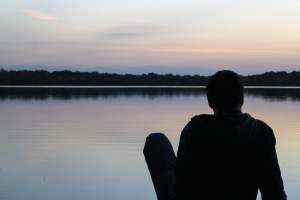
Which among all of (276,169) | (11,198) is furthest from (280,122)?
(276,169)

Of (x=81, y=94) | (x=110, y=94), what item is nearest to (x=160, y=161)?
(x=110, y=94)

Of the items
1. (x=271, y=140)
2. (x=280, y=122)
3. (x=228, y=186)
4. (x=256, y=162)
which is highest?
(x=271, y=140)

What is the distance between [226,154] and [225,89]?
330 mm

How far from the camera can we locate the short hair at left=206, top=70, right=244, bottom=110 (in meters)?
1.68

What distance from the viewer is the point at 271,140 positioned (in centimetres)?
169

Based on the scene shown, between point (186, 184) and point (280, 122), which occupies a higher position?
point (186, 184)

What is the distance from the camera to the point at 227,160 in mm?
1693

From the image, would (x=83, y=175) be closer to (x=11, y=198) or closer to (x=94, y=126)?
(x=11, y=198)

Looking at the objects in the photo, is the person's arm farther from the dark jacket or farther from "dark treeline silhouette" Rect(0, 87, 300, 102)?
"dark treeline silhouette" Rect(0, 87, 300, 102)

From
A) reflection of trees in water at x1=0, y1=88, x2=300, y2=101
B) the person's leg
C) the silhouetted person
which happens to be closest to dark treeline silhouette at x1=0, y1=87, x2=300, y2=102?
reflection of trees in water at x1=0, y1=88, x2=300, y2=101

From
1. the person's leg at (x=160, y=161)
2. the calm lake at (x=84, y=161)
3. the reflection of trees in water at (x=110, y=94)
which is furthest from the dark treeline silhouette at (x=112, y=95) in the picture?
the person's leg at (x=160, y=161)

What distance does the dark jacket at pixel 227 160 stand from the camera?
1.66 m

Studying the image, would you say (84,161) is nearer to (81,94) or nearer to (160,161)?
(160,161)

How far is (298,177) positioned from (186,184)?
3.82 meters
